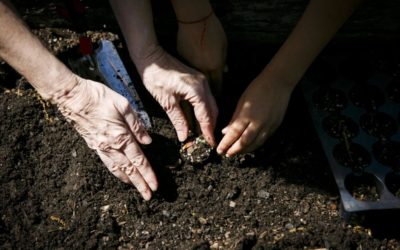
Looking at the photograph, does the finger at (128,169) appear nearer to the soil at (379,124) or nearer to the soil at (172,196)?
the soil at (172,196)

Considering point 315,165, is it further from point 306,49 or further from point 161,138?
point 161,138

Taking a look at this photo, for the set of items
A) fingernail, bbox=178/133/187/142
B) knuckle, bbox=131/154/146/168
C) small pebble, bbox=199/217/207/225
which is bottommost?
small pebble, bbox=199/217/207/225

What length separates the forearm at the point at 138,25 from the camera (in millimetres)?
1378

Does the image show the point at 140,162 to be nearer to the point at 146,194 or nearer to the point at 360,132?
the point at 146,194

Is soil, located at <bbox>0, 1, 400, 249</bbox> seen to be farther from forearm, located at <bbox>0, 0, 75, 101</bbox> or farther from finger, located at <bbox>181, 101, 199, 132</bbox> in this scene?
forearm, located at <bbox>0, 0, 75, 101</bbox>

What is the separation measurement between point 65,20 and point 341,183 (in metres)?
1.25

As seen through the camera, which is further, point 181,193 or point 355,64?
point 355,64

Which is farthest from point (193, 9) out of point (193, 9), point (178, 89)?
point (178, 89)

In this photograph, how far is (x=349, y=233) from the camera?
1297mm

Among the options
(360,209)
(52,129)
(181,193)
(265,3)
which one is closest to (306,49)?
(265,3)

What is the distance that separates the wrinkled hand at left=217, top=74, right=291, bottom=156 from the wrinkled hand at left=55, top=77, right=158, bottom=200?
0.27m

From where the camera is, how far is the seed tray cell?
1.33 meters

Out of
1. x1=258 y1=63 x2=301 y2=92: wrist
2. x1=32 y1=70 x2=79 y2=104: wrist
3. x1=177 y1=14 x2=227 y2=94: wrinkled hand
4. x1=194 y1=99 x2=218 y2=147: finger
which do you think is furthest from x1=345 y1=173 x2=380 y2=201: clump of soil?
x1=32 y1=70 x2=79 y2=104: wrist

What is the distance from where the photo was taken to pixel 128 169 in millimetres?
1319
